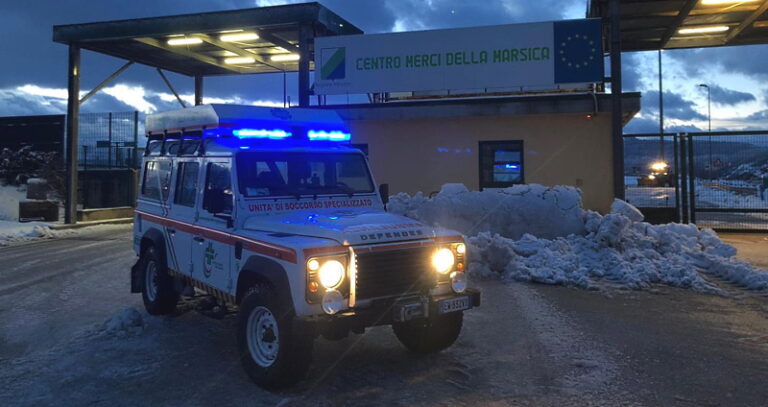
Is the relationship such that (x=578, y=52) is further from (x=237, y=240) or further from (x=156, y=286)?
(x=237, y=240)

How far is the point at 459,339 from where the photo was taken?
20.4 ft

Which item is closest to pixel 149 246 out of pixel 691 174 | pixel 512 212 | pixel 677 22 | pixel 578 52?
pixel 512 212

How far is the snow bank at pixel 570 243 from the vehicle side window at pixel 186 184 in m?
5.19

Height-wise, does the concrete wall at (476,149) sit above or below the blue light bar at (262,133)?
above

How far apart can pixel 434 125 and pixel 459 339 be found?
10.1m

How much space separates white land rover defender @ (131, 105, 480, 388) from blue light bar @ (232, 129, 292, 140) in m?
0.01

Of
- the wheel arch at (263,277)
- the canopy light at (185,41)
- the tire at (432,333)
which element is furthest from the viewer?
the canopy light at (185,41)

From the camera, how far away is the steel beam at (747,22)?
1487 centimetres

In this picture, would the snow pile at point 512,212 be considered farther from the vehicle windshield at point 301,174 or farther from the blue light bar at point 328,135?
the vehicle windshield at point 301,174

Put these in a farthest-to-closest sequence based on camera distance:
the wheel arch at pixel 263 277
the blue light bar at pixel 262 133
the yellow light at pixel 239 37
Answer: the yellow light at pixel 239 37, the blue light bar at pixel 262 133, the wheel arch at pixel 263 277

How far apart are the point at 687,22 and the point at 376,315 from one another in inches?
623

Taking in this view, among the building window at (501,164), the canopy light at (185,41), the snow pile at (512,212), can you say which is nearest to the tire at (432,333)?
the snow pile at (512,212)

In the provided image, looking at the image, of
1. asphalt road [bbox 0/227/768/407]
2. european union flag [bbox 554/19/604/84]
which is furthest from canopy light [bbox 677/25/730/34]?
asphalt road [bbox 0/227/768/407]

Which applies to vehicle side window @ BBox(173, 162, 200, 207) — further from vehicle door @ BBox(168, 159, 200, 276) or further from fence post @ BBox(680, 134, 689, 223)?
fence post @ BBox(680, 134, 689, 223)
